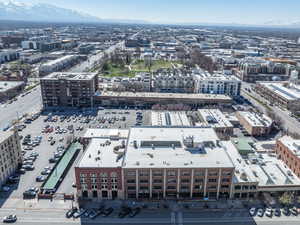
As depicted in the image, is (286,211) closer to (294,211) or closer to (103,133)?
(294,211)

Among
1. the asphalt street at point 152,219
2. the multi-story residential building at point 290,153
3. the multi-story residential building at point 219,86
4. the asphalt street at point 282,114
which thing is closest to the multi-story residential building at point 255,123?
the asphalt street at point 282,114

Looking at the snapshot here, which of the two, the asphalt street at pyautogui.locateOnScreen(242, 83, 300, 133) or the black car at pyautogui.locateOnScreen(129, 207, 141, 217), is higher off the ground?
the asphalt street at pyautogui.locateOnScreen(242, 83, 300, 133)

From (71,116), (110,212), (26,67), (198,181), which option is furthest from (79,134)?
(26,67)

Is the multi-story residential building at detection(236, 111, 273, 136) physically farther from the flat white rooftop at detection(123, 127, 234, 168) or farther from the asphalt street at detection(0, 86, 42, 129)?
the asphalt street at detection(0, 86, 42, 129)

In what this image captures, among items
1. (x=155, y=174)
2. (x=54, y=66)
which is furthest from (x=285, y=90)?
(x=54, y=66)

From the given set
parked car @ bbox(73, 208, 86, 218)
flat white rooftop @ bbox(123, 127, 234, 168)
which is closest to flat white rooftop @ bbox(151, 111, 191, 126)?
flat white rooftop @ bbox(123, 127, 234, 168)

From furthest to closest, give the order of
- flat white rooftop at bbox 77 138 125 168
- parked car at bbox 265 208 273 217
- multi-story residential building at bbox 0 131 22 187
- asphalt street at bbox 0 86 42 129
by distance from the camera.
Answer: asphalt street at bbox 0 86 42 129 → multi-story residential building at bbox 0 131 22 187 → flat white rooftop at bbox 77 138 125 168 → parked car at bbox 265 208 273 217
